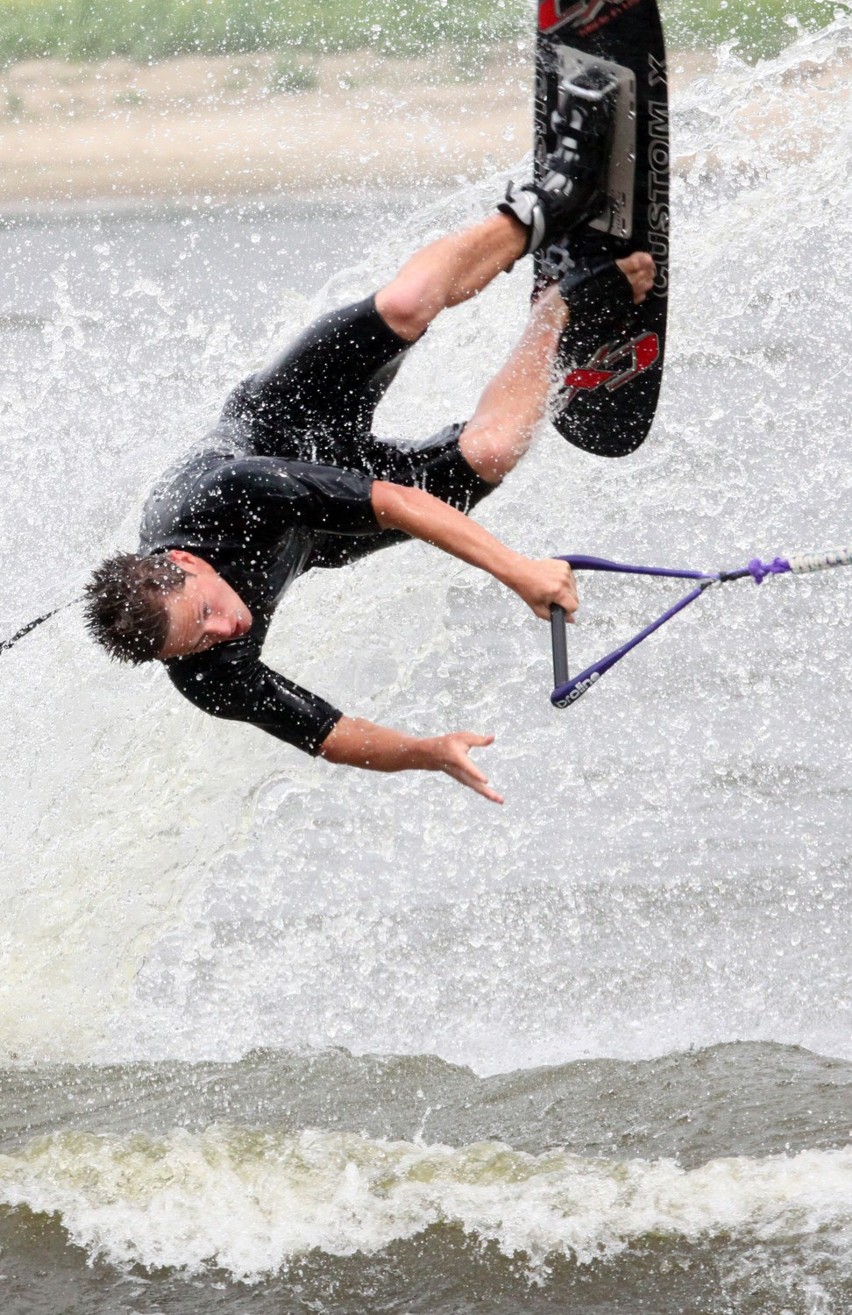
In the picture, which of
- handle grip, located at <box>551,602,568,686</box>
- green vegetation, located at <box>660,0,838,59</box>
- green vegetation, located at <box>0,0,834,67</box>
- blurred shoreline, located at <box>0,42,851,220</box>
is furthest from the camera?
green vegetation, located at <box>0,0,834,67</box>

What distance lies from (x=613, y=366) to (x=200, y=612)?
1.56m

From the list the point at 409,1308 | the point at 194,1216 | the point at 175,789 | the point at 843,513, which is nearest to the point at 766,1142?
the point at 409,1308

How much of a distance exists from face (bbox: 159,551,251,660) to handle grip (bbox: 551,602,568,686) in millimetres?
778

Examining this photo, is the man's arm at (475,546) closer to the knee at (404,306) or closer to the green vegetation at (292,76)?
the knee at (404,306)

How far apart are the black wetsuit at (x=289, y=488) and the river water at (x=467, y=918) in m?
1.11

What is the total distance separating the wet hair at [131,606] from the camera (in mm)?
3480

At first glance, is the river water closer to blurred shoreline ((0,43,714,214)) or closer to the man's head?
the man's head

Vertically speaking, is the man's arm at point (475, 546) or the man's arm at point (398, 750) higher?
the man's arm at point (475, 546)

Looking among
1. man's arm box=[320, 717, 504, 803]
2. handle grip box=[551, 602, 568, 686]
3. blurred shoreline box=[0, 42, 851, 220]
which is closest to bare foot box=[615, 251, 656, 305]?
handle grip box=[551, 602, 568, 686]

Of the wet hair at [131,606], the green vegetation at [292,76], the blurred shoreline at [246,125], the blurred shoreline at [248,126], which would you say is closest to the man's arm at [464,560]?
the wet hair at [131,606]

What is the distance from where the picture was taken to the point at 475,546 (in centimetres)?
359

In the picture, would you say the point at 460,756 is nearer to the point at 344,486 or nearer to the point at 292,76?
the point at 344,486

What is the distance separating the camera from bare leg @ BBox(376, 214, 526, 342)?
3.87 metres

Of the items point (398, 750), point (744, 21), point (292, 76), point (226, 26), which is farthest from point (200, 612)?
point (292, 76)
